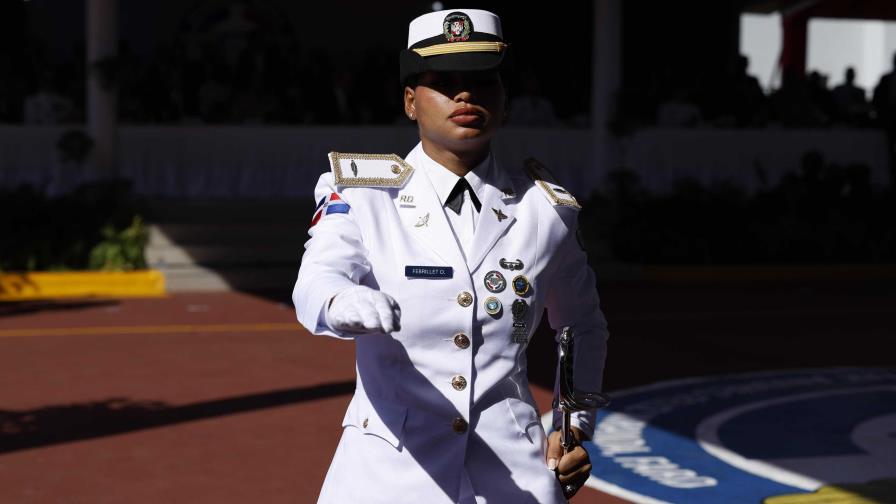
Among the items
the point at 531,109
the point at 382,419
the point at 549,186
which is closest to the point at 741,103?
the point at 531,109

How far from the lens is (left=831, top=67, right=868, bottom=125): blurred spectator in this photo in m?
18.8

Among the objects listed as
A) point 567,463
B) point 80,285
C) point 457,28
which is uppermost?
point 457,28

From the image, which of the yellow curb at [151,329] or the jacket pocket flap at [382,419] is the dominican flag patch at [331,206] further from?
the yellow curb at [151,329]

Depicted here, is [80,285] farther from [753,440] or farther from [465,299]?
[465,299]

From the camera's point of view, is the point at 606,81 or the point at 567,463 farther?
the point at 606,81

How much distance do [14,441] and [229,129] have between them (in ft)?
33.1

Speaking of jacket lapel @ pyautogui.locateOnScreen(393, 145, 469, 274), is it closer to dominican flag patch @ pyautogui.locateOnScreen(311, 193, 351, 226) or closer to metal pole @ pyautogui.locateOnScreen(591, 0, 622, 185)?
dominican flag patch @ pyautogui.locateOnScreen(311, 193, 351, 226)

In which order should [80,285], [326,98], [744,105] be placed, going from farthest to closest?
[744,105] → [326,98] → [80,285]

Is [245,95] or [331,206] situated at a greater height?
[245,95]

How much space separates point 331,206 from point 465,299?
1.21ft

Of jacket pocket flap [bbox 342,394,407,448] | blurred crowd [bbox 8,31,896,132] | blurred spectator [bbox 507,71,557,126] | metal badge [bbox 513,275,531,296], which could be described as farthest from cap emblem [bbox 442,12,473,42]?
blurred spectator [bbox 507,71,557,126]

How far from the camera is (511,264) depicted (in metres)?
3.04

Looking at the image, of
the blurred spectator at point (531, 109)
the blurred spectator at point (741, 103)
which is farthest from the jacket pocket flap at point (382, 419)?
the blurred spectator at point (741, 103)

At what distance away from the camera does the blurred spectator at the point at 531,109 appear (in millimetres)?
17906
